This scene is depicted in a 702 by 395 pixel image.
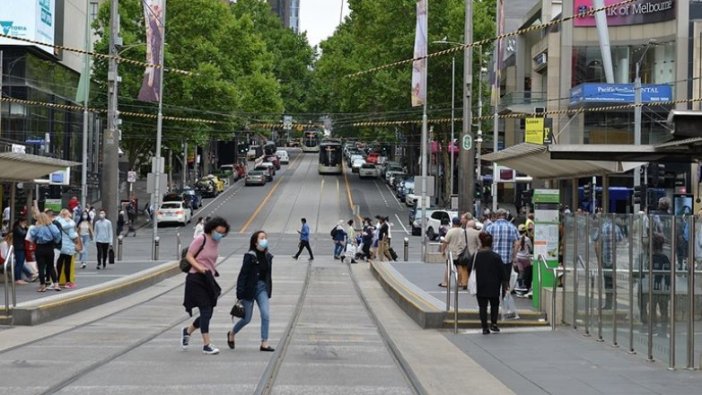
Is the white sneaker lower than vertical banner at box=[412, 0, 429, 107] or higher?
lower

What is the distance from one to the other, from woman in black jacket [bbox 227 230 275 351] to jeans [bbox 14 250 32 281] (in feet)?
38.2

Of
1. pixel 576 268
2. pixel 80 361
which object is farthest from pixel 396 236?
pixel 80 361

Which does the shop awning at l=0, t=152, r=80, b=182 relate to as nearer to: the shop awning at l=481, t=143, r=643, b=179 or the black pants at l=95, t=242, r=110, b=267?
the black pants at l=95, t=242, r=110, b=267

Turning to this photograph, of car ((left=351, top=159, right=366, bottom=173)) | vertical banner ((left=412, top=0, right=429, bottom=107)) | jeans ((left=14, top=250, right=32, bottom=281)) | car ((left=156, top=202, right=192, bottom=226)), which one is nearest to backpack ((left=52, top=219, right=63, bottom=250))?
jeans ((left=14, top=250, right=32, bottom=281))

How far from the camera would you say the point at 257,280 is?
1577 centimetres

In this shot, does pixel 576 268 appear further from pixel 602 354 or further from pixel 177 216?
pixel 177 216

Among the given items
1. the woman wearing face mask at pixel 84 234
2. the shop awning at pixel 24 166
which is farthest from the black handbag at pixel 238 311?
the woman wearing face mask at pixel 84 234

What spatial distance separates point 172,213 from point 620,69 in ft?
85.4

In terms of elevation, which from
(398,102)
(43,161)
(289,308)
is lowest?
(289,308)

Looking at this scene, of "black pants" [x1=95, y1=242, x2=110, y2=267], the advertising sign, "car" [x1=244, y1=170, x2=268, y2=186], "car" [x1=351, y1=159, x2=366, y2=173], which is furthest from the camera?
"car" [x1=351, y1=159, x2=366, y2=173]

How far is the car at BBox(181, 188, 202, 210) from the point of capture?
7555 cm

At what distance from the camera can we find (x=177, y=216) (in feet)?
224

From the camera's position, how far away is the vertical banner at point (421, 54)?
1773 inches

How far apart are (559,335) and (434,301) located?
4.56 metres
